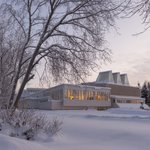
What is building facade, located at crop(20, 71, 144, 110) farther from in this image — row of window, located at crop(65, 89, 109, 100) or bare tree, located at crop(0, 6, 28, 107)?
bare tree, located at crop(0, 6, 28, 107)

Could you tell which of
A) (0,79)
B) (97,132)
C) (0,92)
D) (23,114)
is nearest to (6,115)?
(23,114)

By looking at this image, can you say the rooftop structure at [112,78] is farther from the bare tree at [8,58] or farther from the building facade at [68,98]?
the bare tree at [8,58]

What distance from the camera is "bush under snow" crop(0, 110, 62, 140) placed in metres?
10.8

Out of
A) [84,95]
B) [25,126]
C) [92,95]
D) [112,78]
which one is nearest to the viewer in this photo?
[25,126]

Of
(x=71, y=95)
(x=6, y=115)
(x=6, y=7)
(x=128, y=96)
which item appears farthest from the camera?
(x=128, y=96)

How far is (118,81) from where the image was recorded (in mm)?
106188

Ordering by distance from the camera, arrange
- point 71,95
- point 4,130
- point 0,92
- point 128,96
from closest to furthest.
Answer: point 4,130
point 0,92
point 71,95
point 128,96

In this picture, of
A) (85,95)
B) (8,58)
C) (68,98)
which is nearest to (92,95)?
(85,95)

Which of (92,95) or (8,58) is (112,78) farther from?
(8,58)

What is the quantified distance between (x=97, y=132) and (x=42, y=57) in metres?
6.97

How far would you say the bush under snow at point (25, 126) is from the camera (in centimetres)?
1080

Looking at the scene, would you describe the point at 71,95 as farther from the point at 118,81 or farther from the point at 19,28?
the point at 19,28

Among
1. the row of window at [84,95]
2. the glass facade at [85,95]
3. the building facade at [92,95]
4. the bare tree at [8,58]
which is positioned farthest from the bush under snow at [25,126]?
the row of window at [84,95]

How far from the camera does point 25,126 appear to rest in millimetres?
11070
